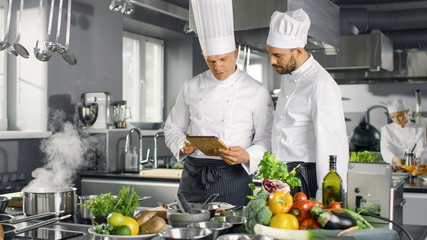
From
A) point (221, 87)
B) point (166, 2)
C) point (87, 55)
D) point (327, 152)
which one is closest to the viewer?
point (327, 152)

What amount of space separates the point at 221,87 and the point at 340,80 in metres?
5.53

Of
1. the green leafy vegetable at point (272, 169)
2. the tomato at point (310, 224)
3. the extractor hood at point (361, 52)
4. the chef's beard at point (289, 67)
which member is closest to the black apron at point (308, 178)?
the chef's beard at point (289, 67)

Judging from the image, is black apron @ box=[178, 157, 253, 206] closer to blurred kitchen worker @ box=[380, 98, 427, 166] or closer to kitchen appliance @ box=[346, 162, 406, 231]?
kitchen appliance @ box=[346, 162, 406, 231]

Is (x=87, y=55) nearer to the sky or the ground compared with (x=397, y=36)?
nearer to the ground

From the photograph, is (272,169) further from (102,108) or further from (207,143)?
(102,108)

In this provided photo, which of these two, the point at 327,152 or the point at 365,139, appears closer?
the point at 327,152

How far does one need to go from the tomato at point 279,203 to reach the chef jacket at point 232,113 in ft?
4.16

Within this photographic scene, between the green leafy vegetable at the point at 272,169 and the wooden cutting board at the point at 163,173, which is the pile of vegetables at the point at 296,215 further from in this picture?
the wooden cutting board at the point at 163,173

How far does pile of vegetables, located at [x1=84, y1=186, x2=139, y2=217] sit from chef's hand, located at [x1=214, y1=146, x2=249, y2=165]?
73 centimetres

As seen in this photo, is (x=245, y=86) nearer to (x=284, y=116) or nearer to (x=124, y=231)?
(x=284, y=116)

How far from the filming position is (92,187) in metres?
4.39

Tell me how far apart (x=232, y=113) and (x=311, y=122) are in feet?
1.56

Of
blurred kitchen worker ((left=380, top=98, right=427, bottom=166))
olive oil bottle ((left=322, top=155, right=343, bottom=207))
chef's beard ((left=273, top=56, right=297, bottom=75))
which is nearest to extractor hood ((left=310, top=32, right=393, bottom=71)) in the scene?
blurred kitchen worker ((left=380, top=98, right=427, bottom=166))

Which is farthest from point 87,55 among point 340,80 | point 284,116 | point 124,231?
point 340,80
